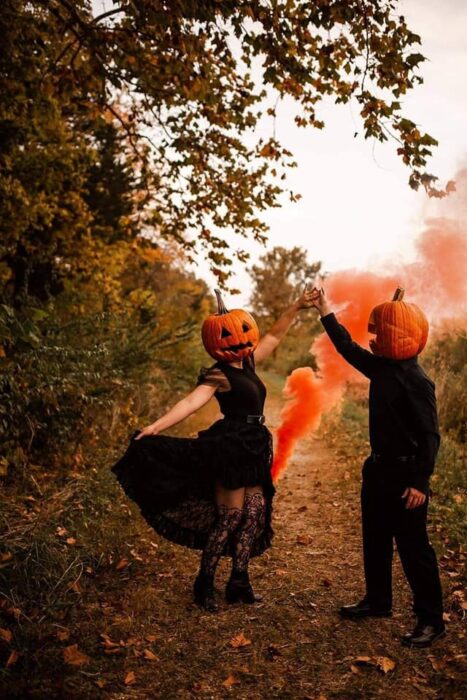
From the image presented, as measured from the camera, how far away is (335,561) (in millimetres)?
5500

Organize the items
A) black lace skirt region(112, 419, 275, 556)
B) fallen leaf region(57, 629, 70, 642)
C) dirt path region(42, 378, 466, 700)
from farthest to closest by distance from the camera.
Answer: black lace skirt region(112, 419, 275, 556) < fallen leaf region(57, 629, 70, 642) < dirt path region(42, 378, 466, 700)

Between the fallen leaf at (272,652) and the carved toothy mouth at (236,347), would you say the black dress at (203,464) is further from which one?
the fallen leaf at (272,652)

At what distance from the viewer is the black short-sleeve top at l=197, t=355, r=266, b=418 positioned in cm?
422

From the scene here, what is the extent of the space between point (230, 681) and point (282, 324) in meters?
2.53

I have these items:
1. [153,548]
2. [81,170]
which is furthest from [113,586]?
[81,170]

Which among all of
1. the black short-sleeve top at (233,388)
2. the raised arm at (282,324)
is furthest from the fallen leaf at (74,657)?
the raised arm at (282,324)

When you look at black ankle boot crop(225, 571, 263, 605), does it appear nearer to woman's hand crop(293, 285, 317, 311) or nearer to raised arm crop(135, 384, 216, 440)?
raised arm crop(135, 384, 216, 440)

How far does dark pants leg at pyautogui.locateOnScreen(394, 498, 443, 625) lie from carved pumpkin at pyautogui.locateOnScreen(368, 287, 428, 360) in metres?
1.02

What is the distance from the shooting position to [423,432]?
3654 mm

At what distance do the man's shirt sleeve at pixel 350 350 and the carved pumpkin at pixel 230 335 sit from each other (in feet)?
1.88

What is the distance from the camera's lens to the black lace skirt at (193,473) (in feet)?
13.7

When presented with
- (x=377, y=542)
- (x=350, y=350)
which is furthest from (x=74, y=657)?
(x=350, y=350)

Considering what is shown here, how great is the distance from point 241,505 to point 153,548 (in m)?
1.72

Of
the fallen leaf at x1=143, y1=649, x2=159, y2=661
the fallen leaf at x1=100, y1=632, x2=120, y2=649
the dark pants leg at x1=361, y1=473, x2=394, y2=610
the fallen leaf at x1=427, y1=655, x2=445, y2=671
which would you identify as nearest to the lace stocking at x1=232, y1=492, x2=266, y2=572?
the dark pants leg at x1=361, y1=473, x2=394, y2=610
